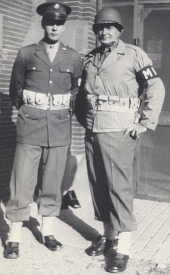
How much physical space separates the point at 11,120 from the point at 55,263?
8.51 feet

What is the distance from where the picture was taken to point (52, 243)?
397cm

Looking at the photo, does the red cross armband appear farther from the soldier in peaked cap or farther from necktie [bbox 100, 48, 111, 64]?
the soldier in peaked cap

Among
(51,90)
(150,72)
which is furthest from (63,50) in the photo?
Answer: (150,72)

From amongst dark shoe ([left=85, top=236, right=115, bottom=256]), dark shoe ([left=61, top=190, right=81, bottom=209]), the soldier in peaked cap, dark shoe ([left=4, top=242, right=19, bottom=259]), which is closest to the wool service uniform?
the soldier in peaked cap

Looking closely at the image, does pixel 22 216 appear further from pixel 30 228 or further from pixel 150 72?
pixel 150 72

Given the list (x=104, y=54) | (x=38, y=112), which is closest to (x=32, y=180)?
(x=38, y=112)

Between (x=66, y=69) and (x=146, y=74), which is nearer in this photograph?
(x=146, y=74)

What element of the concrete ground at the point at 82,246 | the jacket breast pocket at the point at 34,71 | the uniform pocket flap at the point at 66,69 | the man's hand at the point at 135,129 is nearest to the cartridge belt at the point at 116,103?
the man's hand at the point at 135,129

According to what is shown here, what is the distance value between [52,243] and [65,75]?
1.53 metres

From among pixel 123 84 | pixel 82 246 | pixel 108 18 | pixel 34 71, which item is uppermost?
pixel 108 18

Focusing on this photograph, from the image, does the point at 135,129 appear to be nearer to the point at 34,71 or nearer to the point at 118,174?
the point at 118,174

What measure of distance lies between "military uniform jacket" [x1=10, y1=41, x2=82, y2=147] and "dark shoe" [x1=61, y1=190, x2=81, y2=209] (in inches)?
51.3

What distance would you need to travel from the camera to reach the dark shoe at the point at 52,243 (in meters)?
3.94

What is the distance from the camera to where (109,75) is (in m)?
3.55
